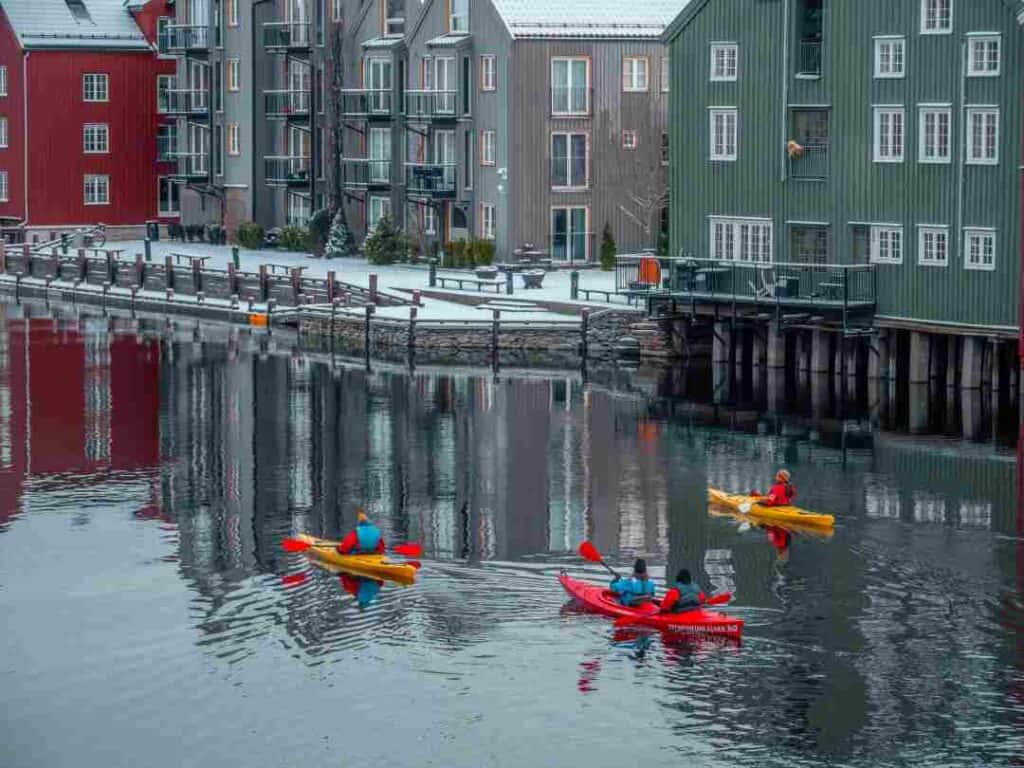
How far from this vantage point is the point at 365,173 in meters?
97.0

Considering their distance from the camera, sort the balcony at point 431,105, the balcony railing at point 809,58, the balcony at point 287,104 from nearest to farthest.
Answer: the balcony railing at point 809,58 < the balcony at point 431,105 < the balcony at point 287,104

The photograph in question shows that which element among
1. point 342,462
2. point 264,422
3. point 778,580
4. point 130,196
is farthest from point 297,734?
point 130,196

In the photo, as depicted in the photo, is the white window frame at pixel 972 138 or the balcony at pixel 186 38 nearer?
the white window frame at pixel 972 138

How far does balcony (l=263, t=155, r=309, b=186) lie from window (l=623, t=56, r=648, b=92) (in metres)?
19.0

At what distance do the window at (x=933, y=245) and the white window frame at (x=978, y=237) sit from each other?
0.74m

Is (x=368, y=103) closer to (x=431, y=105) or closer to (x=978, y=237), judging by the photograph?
(x=431, y=105)

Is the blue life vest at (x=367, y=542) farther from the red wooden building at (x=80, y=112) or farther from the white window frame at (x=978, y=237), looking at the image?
the red wooden building at (x=80, y=112)

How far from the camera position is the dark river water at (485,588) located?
110 ft

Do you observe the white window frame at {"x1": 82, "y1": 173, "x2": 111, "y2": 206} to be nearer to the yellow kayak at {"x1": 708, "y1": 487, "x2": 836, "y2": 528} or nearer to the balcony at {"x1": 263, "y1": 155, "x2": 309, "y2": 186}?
the balcony at {"x1": 263, "y1": 155, "x2": 309, "y2": 186}

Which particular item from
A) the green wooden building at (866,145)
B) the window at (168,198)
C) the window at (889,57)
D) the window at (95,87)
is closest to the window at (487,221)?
the green wooden building at (866,145)

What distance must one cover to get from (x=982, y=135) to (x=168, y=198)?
199ft

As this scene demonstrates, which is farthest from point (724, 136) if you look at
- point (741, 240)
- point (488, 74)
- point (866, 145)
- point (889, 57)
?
point (488, 74)

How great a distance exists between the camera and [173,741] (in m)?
33.3

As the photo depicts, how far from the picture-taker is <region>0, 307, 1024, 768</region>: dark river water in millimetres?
33562
